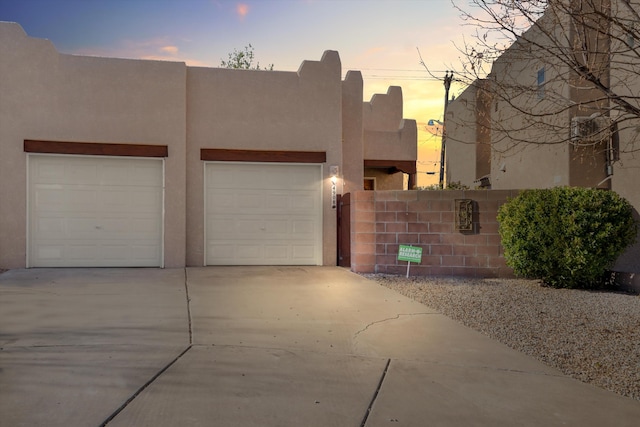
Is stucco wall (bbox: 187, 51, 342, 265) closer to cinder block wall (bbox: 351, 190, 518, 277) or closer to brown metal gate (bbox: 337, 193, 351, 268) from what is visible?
brown metal gate (bbox: 337, 193, 351, 268)

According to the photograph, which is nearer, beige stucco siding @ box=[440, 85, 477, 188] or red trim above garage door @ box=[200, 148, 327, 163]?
red trim above garage door @ box=[200, 148, 327, 163]

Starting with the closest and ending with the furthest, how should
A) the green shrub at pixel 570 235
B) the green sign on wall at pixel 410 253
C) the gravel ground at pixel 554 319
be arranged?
the gravel ground at pixel 554 319 < the green shrub at pixel 570 235 < the green sign on wall at pixel 410 253

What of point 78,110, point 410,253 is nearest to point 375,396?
point 410,253

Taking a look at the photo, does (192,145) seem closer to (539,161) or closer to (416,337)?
(416,337)

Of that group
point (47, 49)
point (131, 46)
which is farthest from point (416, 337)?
point (131, 46)

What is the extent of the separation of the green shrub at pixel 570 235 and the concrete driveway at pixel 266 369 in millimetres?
3166

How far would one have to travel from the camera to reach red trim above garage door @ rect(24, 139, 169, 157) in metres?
12.6

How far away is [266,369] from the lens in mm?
4879

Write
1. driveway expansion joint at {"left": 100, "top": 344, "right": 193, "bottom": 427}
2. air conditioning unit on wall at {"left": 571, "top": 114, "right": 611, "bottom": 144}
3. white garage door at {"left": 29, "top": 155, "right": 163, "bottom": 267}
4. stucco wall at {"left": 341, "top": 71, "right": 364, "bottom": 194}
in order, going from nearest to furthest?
driveway expansion joint at {"left": 100, "top": 344, "right": 193, "bottom": 427}, air conditioning unit on wall at {"left": 571, "top": 114, "right": 611, "bottom": 144}, white garage door at {"left": 29, "top": 155, "right": 163, "bottom": 267}, stucco wall at {"left": 341, "top": 71, "right": 364, "bottom": 194}

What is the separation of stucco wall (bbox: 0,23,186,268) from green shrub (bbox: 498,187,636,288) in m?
7.53

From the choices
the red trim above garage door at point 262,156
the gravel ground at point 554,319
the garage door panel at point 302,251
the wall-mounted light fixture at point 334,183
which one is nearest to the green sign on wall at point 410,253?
the gravel ground at point 554,319

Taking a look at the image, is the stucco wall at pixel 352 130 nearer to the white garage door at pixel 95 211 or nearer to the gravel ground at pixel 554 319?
the gravel ground at pixel 554 319

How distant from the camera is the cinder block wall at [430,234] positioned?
11.6 metres

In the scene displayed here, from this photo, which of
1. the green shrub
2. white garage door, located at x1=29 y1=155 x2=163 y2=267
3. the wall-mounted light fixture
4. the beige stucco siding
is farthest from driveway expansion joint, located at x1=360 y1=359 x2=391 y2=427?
the beige stucco siding
